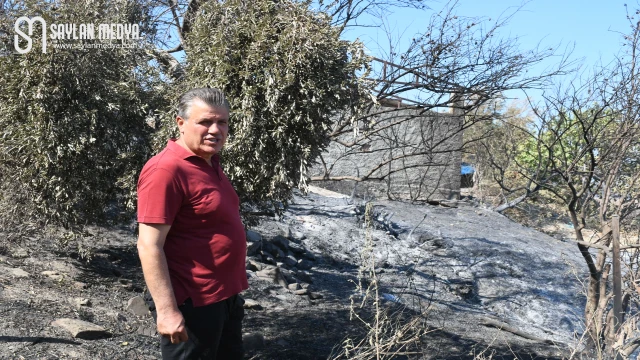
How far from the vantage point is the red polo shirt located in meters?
2.35

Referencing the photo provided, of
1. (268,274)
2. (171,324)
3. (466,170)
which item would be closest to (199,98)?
(171,324)

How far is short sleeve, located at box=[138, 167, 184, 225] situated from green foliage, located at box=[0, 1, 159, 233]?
2473 millimetres

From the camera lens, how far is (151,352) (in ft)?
13.7

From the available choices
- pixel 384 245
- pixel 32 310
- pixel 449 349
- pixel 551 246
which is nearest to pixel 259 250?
pixel 384 245

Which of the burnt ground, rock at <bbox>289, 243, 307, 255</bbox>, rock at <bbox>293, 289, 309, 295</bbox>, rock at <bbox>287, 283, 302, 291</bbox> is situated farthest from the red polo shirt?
rock at <bbox>289, 243, 307, 255</bbox>

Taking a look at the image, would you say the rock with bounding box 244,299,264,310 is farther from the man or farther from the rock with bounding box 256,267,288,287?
the man

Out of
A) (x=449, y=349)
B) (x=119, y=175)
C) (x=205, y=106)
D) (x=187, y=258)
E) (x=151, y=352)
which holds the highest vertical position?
(x=205, y=106)

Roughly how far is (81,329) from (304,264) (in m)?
4.73

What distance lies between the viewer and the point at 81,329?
13.6 feet

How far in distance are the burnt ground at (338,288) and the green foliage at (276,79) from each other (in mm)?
1130

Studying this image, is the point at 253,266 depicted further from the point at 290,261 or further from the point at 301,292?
the point at 290,261

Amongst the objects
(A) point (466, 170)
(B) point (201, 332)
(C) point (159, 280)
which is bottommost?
(B) point (201, 332)

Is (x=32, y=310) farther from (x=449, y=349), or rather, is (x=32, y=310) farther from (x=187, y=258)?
(x=449, y=349)

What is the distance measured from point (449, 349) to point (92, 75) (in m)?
3.87
